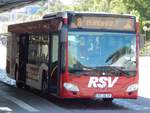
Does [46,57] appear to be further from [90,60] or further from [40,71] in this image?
[90,60]

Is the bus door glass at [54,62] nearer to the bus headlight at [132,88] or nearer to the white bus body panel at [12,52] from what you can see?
the bus headlight at [132,88]

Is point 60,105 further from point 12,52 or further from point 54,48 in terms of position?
point 12,52

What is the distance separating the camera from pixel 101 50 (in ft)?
53.6

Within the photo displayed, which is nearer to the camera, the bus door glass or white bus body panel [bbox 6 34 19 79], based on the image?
the bus door glass

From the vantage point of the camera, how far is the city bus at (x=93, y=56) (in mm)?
16016

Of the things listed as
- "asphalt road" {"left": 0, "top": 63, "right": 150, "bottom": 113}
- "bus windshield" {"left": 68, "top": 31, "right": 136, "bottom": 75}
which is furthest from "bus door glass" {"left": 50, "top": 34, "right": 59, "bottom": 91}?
"bus windshield" {"left": 68, "top": 31, "right": 136, "bottom": 75}

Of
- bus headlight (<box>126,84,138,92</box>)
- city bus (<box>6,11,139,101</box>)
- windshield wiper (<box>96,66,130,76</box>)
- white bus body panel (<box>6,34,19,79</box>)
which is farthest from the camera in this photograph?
white bus body panel (<box>6,34,19,79</box>)

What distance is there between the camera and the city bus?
16.0 meters

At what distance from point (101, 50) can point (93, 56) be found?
0.28 m

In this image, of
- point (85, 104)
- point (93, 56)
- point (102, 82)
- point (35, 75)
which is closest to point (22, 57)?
point (35, 75)

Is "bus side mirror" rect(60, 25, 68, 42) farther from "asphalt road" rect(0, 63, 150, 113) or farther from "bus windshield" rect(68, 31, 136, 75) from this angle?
"asphalt road" rect(0, 63, 150, 113)

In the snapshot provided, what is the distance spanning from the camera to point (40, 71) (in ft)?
60.2

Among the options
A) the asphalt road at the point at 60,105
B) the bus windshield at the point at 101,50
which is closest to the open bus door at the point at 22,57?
the asphalt road at the point at 60,105

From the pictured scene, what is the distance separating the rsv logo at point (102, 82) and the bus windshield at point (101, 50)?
0.31 meters
